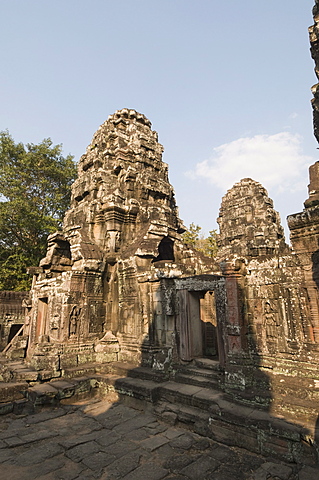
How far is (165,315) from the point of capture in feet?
24.0

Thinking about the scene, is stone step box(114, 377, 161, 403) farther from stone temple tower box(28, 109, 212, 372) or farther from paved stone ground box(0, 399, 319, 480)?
stone temple tower box(28, 109, 212, 372)

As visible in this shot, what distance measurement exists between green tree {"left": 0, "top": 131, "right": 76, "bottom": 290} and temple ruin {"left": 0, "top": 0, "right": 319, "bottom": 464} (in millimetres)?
3889

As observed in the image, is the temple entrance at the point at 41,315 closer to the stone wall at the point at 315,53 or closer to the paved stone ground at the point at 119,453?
the paved stone ground at the point at 119,453

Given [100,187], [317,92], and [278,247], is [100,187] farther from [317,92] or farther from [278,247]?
[278,247]

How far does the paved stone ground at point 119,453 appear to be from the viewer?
3.72m

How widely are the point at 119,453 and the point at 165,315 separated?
3.38 meters

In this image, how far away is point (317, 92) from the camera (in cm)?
511

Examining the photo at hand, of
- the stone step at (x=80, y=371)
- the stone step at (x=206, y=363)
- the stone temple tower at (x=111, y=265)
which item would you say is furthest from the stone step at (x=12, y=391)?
the stone step at (x=206, y=363)

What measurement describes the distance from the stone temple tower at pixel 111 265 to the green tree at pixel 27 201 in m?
7.05

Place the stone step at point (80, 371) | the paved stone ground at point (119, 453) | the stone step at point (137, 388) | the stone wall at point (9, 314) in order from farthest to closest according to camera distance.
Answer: the stone wall at point (9, 314) < the stone step at point (80, 371) < the stone step at point (137, 388) < the paved stone ground at point (119, 453)

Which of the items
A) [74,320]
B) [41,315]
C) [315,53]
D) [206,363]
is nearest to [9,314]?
[41,315]

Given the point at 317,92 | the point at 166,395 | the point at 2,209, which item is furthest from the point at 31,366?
the point at 2,209

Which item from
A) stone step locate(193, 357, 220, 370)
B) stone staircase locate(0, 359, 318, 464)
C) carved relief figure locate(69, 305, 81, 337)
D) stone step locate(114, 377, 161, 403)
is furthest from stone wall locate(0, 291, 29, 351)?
stone step locate(193, 357, 220, 370)

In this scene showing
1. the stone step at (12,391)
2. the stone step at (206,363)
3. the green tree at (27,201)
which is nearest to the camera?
the stone step at (206,363)
